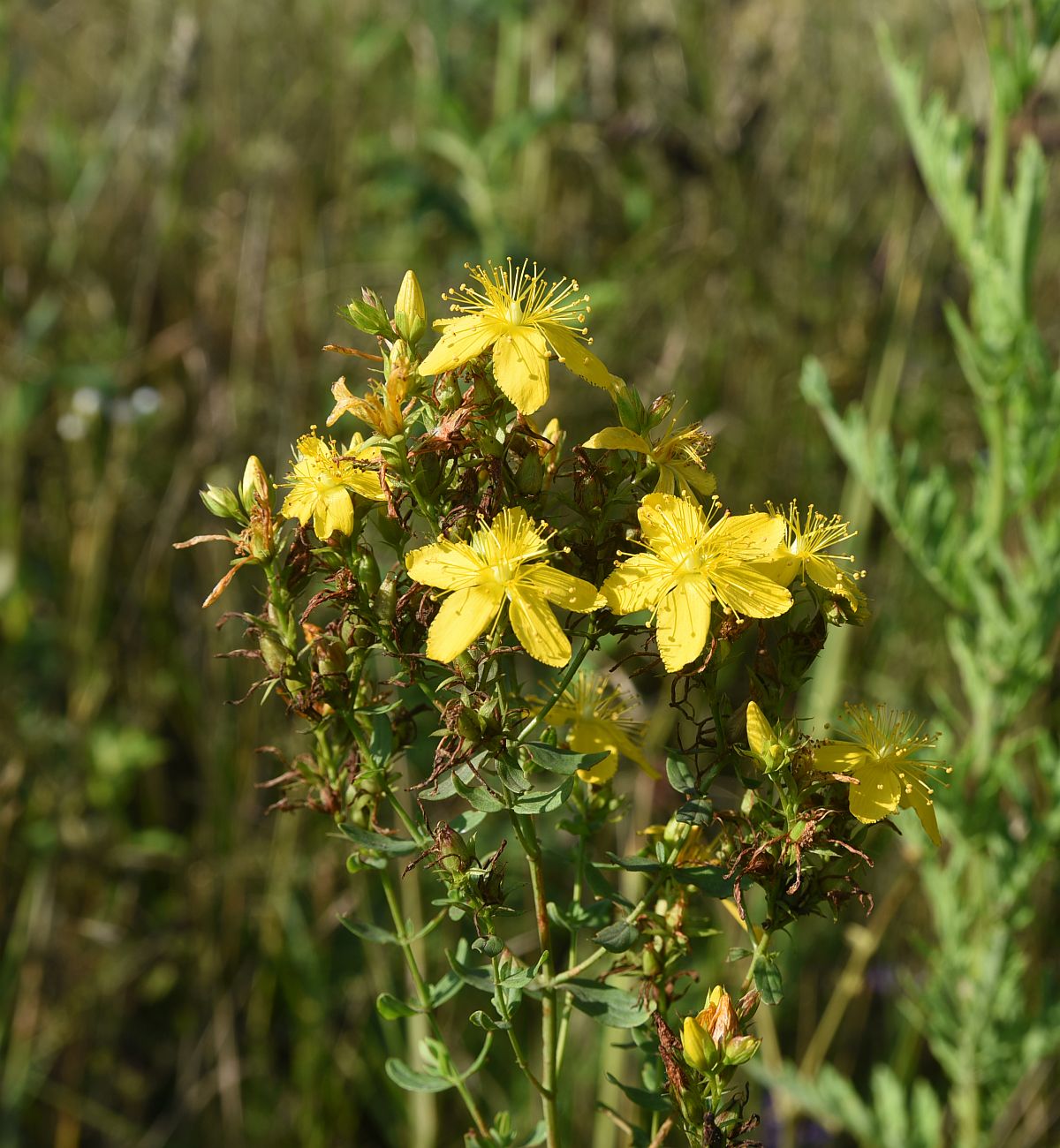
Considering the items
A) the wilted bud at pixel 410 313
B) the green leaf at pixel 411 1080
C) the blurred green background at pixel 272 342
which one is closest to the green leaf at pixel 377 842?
the green leaf at pixel 411 1080

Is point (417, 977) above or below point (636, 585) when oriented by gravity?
below

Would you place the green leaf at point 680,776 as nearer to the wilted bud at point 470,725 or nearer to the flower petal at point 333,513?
the wilted bud at point 470,725

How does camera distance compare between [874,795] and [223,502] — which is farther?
[223,502]

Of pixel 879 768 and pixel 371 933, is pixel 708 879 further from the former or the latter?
pixel 371 933

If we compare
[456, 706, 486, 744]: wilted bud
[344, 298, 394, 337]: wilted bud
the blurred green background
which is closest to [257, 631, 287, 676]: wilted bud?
[456, 706, 486, 744]: wilted bud

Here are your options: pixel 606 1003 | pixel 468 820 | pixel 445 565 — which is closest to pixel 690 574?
pixel 445 565

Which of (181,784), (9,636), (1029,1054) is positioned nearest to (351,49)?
(9,636)
